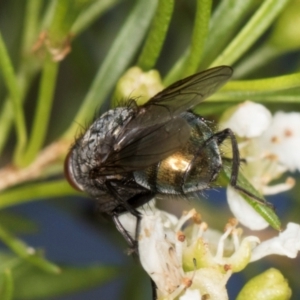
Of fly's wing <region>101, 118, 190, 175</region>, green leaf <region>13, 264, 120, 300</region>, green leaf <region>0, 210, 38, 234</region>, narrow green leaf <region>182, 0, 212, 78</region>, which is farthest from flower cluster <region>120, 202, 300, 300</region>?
green leaf <region>0, 210, 38, 234</region>

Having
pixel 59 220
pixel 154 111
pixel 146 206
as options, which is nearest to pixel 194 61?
pixel 154 111

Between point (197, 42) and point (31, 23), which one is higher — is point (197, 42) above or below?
above

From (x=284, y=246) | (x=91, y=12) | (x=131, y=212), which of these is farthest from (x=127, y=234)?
(x=91, y=12)

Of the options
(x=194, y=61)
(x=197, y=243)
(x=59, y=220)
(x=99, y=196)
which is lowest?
(x=59, y=220)

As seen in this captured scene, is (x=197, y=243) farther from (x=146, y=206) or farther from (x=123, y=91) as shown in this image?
(x=123, y=91)

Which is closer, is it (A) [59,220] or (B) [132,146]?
(B) [132,146]

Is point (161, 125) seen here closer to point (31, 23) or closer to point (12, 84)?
point (12, 84)
